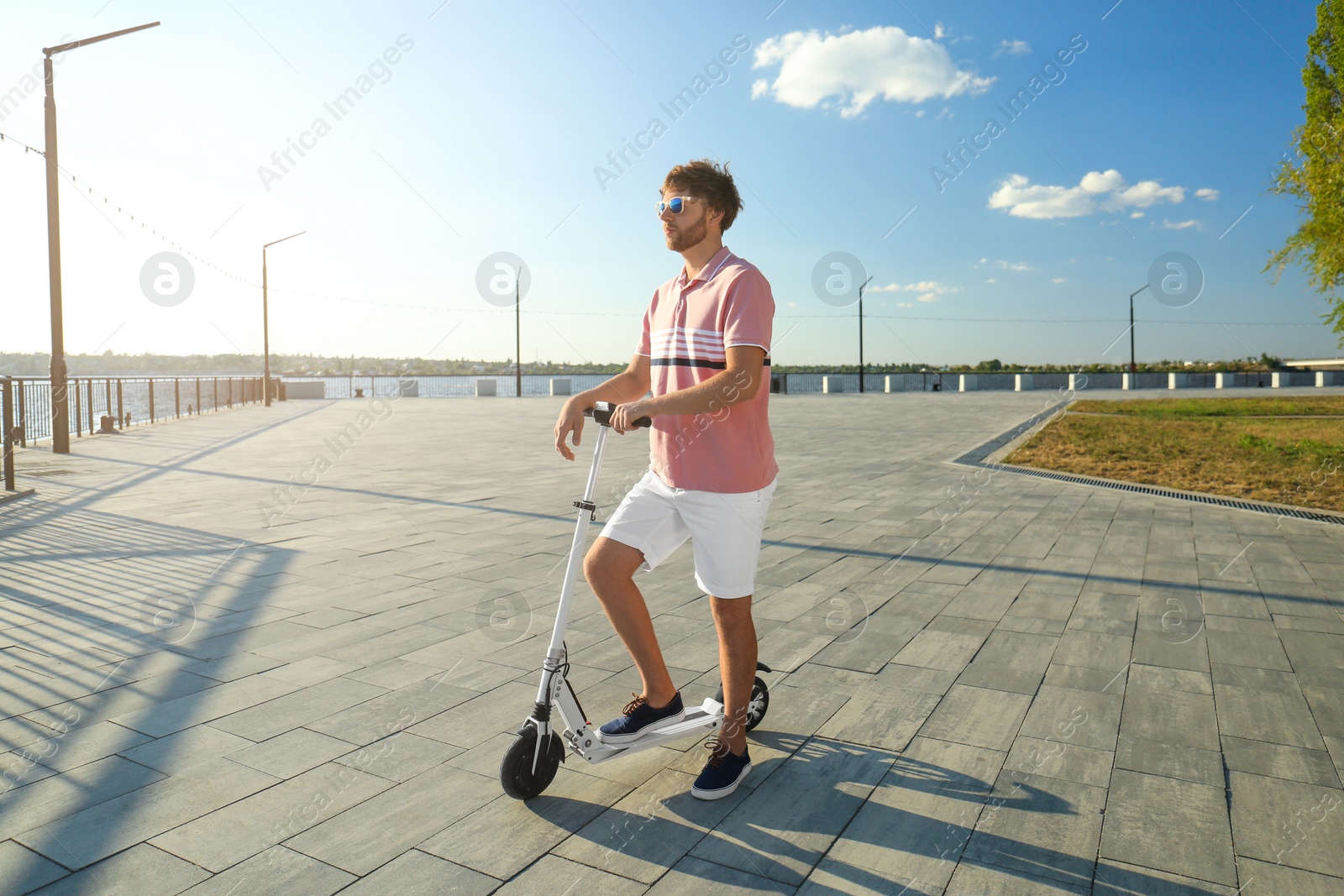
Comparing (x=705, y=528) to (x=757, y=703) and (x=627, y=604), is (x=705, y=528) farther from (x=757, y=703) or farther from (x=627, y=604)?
(x=757, y=703)

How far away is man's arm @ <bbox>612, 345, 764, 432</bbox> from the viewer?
2377mm

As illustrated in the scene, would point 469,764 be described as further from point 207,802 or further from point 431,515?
point 431,515

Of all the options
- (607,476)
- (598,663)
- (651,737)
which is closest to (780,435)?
(607,476)

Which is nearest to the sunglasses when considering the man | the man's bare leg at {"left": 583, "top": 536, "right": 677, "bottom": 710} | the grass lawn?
the man

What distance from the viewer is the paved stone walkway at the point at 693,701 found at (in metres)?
2.26

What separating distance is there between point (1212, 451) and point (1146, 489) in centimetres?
384

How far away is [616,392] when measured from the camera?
2910 millimetres

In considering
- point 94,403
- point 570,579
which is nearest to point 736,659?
point 570,579

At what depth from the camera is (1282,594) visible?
16.0 feet

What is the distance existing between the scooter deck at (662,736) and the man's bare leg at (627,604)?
0.33ft

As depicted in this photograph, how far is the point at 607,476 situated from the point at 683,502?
303 inches

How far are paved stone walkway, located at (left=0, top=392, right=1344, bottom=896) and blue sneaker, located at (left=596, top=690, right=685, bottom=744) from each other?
166mm

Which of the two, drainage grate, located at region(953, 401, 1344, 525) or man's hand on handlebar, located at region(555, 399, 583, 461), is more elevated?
man's hand on handlebar, located at region(555, 399, 583, 461)

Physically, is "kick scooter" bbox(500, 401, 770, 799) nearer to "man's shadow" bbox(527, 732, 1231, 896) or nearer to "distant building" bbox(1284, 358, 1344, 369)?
"man's shadow" bbox(527, 732, 1231, 896)
